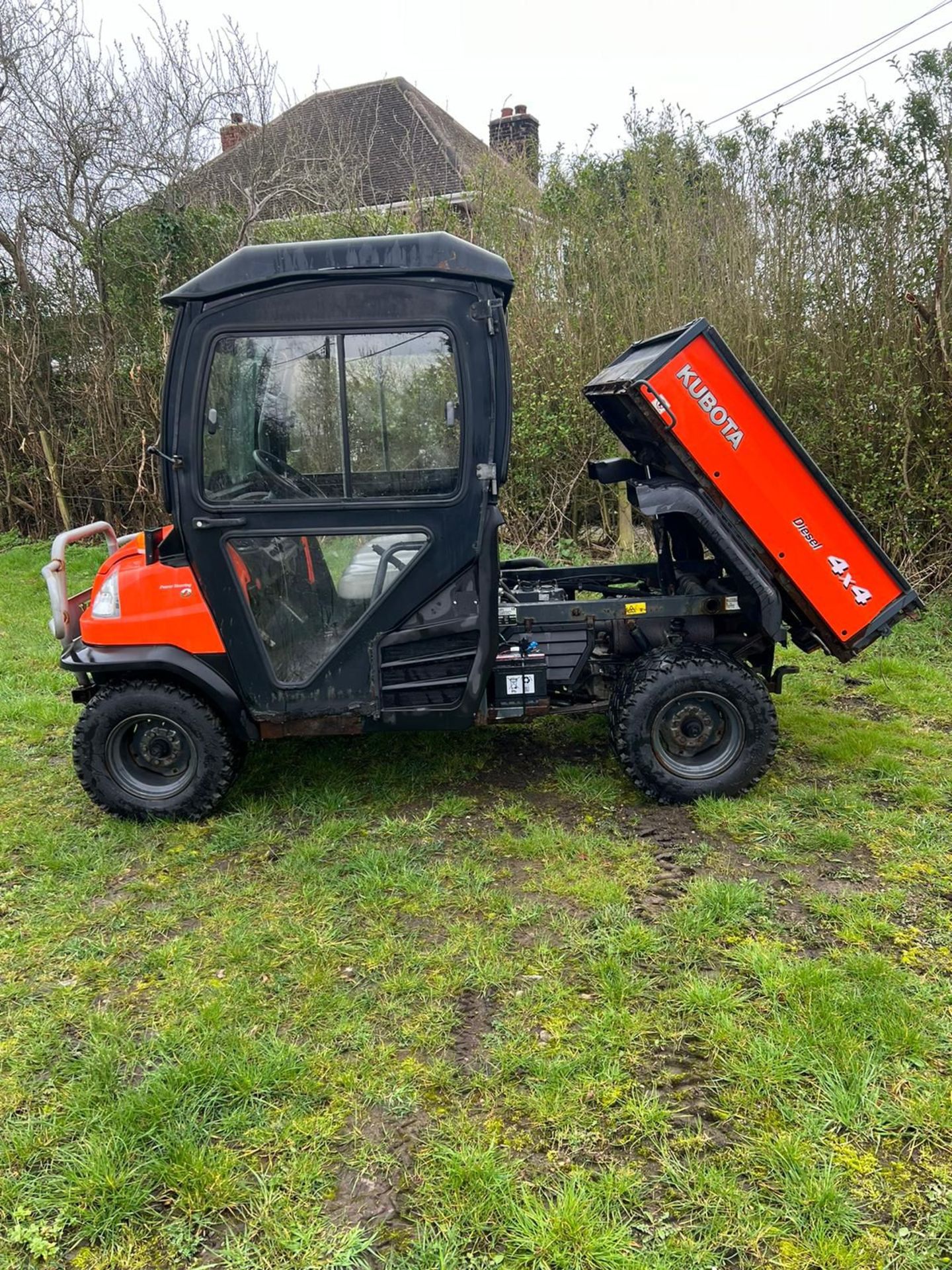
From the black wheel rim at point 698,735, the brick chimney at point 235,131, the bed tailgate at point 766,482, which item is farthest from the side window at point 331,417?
the brick chimney at point 235,131

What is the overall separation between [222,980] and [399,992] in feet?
1.90

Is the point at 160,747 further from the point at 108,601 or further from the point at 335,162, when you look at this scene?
the point at 335,162

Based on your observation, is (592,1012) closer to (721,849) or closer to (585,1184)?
(585,1184)

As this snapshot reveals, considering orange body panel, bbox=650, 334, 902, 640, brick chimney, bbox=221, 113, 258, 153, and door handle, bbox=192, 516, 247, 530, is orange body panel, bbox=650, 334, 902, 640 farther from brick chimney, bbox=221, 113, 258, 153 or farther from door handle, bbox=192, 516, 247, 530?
brick chimney, bbox=221, 113, 258, 153

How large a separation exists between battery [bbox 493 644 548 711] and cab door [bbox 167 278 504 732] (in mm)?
198

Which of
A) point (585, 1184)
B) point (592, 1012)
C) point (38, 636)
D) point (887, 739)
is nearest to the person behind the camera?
point (585, 1184)

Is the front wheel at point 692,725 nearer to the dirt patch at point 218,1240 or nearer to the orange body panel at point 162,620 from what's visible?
the orange body panel at point 162,620

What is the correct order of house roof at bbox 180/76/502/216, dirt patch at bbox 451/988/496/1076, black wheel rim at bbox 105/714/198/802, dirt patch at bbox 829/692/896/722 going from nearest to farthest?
dirt patch at bbox 451/988/496/1076 → black wheel rim at bbox 105/714/198/802 → dirt patch at bbox 829/692/896/722 → house roof at bbox 180/76/502/216

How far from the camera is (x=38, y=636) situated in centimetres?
714

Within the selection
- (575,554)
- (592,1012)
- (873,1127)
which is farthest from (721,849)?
(575,554)

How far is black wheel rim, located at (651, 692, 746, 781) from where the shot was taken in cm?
377

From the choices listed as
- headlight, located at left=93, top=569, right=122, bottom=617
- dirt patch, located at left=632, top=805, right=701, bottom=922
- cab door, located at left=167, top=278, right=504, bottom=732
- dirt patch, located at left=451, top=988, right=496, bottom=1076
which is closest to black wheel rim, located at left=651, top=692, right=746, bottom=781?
dirt patch, located at left=632, top=805, right=701, bottom=922

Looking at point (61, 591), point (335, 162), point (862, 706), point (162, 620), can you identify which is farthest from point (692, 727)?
point (335, 162)

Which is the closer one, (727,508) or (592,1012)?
(592,1012)
